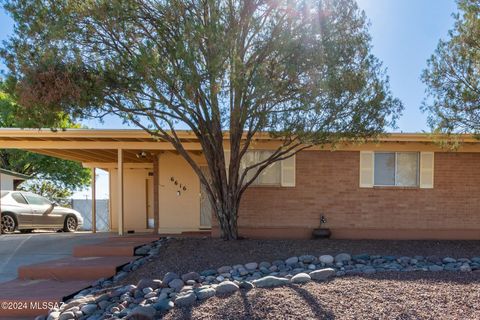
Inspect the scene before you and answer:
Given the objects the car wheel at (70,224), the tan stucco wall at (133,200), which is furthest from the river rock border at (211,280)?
the car wheel at (70,224)

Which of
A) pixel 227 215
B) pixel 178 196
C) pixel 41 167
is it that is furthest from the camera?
pixel 41 167

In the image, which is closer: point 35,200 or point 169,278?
point 169,278

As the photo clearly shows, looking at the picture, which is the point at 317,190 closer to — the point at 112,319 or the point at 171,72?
the point at 171,72

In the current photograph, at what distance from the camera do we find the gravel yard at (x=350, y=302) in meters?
4.89

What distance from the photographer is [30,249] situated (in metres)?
11.1

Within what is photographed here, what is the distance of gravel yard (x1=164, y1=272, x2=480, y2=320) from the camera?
4.89 m

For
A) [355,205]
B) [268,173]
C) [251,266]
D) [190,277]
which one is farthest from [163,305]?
[355,205]

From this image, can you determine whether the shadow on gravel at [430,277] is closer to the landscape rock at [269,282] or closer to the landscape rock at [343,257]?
the landscape rock at [269,282]

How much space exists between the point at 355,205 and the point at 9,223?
37.2 feet

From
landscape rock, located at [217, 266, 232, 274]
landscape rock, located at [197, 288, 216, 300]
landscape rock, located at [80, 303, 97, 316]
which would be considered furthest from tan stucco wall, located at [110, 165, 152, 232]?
landscape rock, located at [197, 288, 216, 300]

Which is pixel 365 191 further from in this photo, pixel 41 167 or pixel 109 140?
pixel 41 167

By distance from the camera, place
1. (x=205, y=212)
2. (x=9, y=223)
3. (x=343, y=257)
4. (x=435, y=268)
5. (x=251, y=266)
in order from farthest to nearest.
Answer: (x=9, y=223), (x=205, y=212), (x=343, y=257), (x=251, y=266), (x=435, y=268)

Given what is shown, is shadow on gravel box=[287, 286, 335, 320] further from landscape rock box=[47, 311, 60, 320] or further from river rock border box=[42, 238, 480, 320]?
landscape rock box=[47, 311, 60, 320]

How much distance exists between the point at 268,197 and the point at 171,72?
5132 mm
